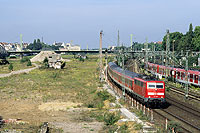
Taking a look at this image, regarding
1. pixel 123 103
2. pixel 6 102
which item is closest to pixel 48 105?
pixel 6 102

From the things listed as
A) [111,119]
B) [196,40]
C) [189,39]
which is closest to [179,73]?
[111,119]

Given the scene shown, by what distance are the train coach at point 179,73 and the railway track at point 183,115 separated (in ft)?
24.1

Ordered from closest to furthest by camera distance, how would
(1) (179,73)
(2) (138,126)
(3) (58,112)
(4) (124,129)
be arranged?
1. (2) (138,126)
2. (4) (124,129)
3. (3) (58,112)
4. (1) (179,73)

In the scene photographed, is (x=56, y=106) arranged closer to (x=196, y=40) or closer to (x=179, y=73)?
(x=179, y=73)

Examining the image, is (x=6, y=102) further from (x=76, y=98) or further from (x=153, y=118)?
(x=153, y=118)

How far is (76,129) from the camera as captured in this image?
2689 cm

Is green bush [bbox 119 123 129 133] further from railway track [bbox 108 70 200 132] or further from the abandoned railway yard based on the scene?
railway track [bbox 108 70 200 132]

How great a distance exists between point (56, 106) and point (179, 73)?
1128 inches

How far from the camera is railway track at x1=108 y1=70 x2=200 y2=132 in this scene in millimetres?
26491

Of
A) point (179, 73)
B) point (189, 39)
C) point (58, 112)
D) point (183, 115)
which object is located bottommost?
point (58, 112)

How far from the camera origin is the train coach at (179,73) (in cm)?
4909

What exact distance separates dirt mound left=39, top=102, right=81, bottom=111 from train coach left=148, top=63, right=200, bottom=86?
54.2 ft

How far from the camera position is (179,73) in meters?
57.8

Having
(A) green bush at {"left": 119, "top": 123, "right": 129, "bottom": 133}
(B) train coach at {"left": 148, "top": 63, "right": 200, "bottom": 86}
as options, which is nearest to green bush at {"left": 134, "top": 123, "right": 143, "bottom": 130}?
(A) green bush at {"left": 119, "top": 123, "right": 129, "bottom": 133}
